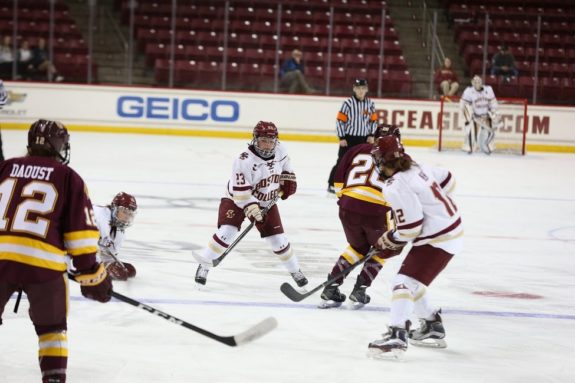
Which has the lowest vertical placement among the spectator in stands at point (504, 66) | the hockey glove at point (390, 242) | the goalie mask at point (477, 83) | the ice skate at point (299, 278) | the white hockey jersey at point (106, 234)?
the ice skate at point (299, 278)

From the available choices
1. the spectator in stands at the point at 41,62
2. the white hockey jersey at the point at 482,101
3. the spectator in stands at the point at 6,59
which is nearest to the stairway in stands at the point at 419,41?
the white hockey jersey at the point at 482,101

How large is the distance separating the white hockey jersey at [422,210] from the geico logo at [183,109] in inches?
478

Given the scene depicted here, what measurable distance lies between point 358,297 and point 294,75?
11.1 metres

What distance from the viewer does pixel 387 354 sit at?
4586 millimetres

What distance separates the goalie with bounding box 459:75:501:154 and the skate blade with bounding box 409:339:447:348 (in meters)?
10.7

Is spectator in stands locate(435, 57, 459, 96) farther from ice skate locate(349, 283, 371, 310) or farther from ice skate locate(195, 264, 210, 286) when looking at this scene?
ice skate locate(349, 283, 371, 310)

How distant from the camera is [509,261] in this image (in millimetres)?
7238

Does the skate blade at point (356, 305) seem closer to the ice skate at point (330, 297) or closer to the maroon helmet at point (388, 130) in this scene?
the ice skate at point (330, 297)

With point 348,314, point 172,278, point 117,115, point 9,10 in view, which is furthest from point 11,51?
point 348,314

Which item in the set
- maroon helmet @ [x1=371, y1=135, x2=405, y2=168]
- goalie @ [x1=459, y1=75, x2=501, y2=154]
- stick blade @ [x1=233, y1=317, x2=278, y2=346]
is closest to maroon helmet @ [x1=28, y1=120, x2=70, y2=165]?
stick blade @ [x1=233, y1=317, x2=278, y2=346]

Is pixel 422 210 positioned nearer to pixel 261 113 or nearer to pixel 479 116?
pixel 479 116

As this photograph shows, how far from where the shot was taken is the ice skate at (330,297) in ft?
18.5

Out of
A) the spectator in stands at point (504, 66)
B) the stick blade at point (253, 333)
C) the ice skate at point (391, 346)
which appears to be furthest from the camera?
the spectator in stands at point (504, 66)

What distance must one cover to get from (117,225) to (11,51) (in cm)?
1150
